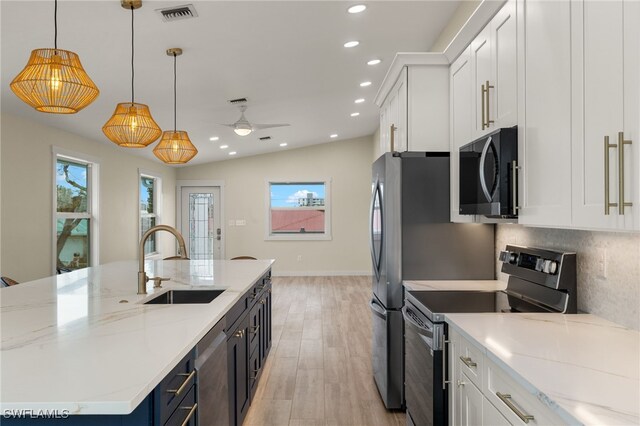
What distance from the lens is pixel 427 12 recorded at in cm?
368

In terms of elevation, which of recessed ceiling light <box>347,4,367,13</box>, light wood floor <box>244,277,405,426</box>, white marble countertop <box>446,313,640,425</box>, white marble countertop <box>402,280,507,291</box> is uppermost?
recessed ceiling light <box>347,4,367,13</box>

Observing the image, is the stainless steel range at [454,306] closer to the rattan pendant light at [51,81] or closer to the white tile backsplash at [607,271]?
the white tile backsplash at [607,271]

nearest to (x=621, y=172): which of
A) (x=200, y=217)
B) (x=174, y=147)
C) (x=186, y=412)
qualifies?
(x=186, y=412)

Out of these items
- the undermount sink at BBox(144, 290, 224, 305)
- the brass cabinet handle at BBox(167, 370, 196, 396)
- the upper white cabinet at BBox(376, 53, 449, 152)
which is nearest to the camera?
the brass cabinet handle at BBox(167, 370, 196, 396)

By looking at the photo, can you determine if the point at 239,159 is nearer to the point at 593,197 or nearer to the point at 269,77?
the point at 269,77

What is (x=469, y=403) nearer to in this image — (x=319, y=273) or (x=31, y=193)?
(x=31, y=193)

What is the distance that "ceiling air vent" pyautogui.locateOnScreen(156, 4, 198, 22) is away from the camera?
284 cm

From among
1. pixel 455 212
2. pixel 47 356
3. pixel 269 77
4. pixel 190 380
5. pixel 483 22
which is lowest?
pixel 190 380

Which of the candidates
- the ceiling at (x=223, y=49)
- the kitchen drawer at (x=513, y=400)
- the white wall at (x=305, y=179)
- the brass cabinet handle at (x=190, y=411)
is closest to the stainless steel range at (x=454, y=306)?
the kitchen drawer at (x=513, y=400)

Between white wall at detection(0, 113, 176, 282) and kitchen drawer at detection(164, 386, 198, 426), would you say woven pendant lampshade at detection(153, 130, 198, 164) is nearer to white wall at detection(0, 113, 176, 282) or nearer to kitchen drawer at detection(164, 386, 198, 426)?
white wall at detection(0, 113, 176, 282)

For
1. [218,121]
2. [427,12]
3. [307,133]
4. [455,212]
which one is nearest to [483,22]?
[455,212]

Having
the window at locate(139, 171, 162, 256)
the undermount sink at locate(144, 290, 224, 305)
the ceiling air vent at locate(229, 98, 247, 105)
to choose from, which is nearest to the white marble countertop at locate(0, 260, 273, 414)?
the undermount sink at locate(144, 290, 224, 305)

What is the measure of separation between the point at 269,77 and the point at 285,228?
5401mm

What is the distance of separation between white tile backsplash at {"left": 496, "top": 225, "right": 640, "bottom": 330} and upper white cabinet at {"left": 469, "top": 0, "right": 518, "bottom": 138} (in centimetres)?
63
